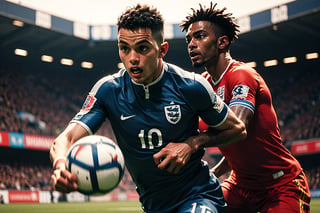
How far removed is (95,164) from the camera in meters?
2.89

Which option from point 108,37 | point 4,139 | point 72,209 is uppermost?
point 108,37

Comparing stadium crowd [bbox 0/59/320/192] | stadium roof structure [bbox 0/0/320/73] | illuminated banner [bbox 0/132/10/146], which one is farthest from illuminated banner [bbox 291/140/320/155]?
illuminated banner [bbox 0/132/10/146]

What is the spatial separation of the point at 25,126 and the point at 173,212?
24.3m

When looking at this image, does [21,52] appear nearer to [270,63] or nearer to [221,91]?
[270,63]

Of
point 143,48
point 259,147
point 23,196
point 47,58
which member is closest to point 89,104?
point 143,48

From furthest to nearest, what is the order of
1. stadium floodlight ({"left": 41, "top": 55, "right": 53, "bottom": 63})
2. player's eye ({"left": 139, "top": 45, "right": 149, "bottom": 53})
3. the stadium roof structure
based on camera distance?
1. stadium floodlight ({"left": 41, "top": 55, "right": 53, "bottom": 63})
2. the stadium roof structure
3. player's eye ({"left": 139, "top": 45, "right": 149, "bottom": 53})

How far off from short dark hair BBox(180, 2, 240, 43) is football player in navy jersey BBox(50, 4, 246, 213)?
1.46 metres

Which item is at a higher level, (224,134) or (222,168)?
(224,134)

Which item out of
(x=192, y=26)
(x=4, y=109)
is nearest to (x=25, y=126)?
(x=4, y=109)

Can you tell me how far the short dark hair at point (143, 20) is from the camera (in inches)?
124

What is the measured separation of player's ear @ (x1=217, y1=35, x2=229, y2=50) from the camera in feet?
15.2

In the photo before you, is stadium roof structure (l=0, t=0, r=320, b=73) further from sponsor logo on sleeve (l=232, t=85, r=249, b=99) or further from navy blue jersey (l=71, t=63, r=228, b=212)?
navy blue jersey (l=71, t=63, r=228, b=212)

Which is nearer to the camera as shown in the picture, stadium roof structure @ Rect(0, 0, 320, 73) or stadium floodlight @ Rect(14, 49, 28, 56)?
stadium roof structure @ Rect(0, 0, 320, 73)

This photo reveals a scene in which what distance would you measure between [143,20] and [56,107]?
28.8m
